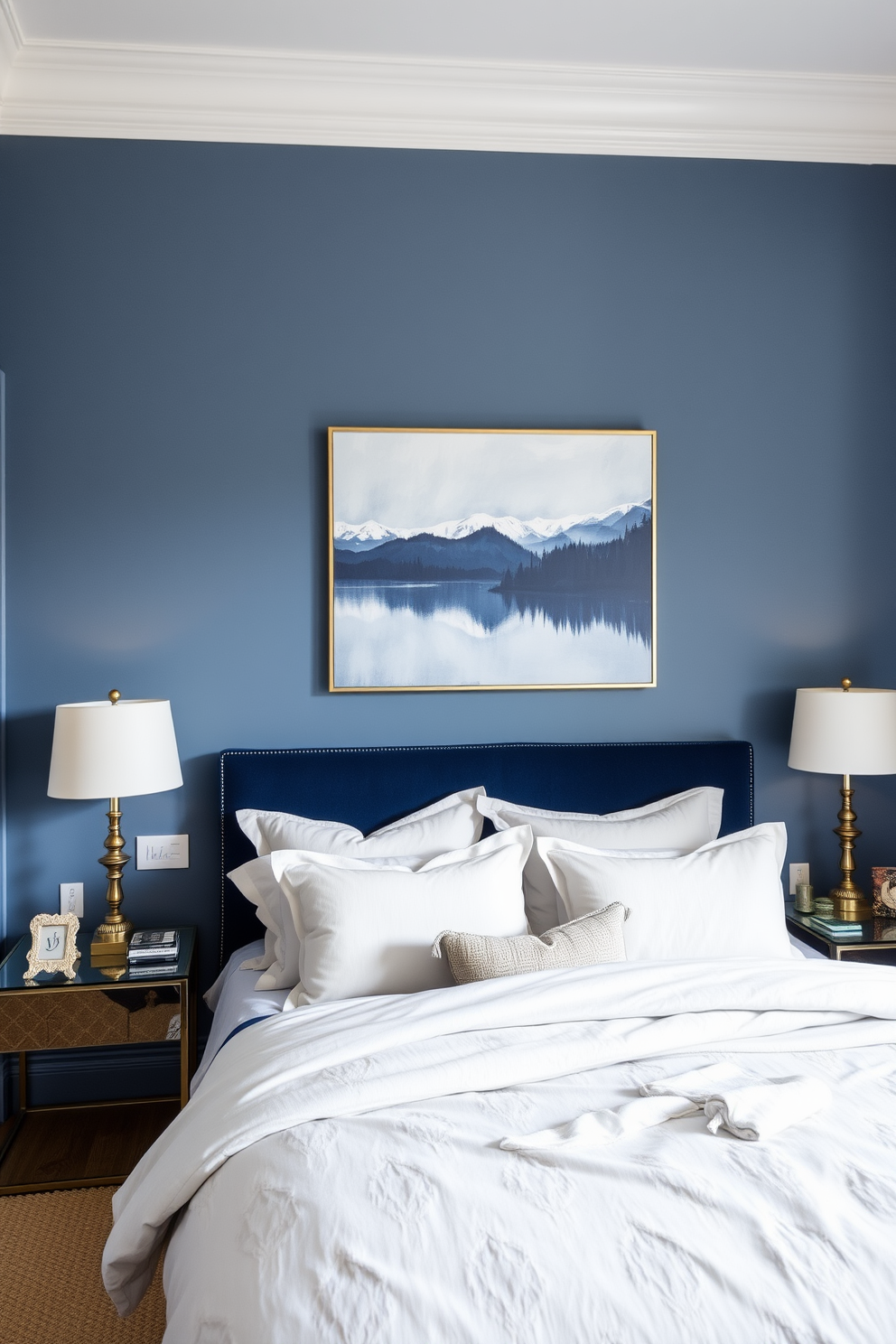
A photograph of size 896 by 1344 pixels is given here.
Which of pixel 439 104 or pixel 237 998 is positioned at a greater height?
pixel 439 104

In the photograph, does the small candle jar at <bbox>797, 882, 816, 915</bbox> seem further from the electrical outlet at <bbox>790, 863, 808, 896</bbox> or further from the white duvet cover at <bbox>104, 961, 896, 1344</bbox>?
the white duvet cover at <bbox>104, 961, 896, 1344</bbox>

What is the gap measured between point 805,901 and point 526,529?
1539 mm

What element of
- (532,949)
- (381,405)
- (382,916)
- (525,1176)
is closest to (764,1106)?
(525,1176)

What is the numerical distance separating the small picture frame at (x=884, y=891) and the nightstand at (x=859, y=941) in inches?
1.1

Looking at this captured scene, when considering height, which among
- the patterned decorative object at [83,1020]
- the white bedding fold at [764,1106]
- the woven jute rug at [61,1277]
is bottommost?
the woven jute rug at [61,1277]

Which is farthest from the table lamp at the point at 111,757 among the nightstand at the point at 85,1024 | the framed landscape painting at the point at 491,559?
the framed landscape painting at the point at 491,559

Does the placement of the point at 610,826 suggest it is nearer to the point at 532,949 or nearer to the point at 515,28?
the point at 532,949

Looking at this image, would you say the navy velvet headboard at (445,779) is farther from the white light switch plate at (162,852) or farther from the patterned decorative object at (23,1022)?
the patterned decorative object at (23,1022)

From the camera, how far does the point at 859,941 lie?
289 centimetres

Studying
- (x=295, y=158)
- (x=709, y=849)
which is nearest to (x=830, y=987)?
(x=709, y=849)

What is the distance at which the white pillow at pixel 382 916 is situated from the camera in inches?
93.0

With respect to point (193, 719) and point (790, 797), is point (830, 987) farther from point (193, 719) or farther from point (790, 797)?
point (193, 719)

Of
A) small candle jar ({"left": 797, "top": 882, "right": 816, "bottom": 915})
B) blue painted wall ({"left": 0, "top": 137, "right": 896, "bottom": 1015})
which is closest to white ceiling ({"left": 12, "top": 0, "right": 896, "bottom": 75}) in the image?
blue painted wall ({"left": 0, "top": 137, "right": 896, "bottom": 1015})

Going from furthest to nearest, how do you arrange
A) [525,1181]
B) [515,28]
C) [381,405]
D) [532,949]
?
[381,405], [515,28], [532,949], [525,1181]
